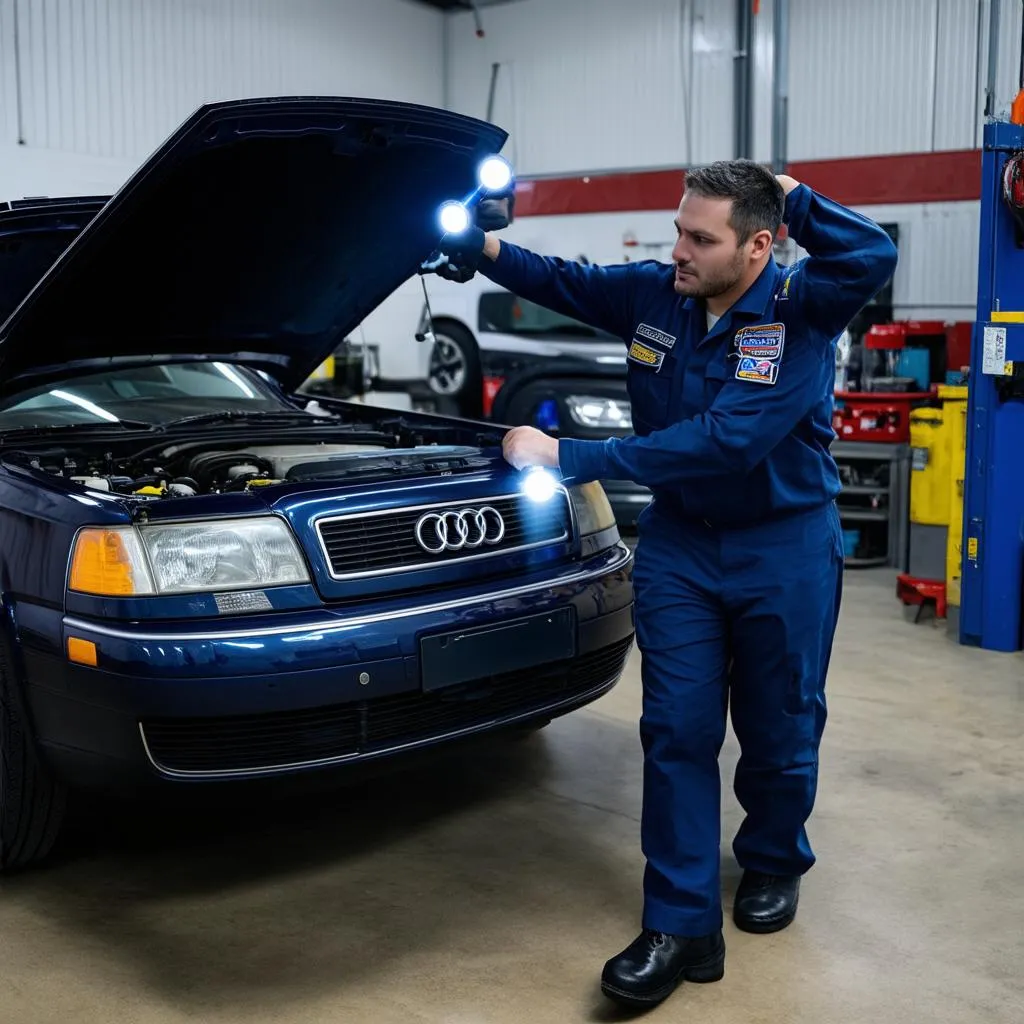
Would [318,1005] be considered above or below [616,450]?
below

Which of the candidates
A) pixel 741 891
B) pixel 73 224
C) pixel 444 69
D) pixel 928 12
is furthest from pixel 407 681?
pixel 444 69

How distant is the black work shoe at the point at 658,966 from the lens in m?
2.12

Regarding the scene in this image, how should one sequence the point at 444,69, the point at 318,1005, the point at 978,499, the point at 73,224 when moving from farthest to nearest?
1. the point at 444,69
2. the point at 978,499
3. the point at 73,224
4. the point at 318,1005

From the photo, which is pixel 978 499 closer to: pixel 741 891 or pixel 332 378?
pixel 741 891

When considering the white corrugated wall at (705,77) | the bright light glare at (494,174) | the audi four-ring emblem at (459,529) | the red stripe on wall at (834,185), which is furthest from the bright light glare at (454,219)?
the white corrugated wall at (705,77)

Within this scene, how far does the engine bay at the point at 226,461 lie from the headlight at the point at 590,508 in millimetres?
257

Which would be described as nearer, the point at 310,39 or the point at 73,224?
the point at 73,224

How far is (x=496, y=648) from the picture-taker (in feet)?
8.29

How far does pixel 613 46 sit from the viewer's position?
38.1ft

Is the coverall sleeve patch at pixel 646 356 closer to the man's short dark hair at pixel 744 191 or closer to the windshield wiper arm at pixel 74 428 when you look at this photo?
the man's short dark hair at pixel 744 191

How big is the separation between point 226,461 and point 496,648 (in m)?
0.87

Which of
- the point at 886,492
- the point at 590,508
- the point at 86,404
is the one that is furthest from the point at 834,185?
the point at 86,404

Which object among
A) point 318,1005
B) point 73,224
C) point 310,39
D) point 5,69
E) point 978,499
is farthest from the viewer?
point 310,39

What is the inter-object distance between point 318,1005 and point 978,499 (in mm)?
3488
